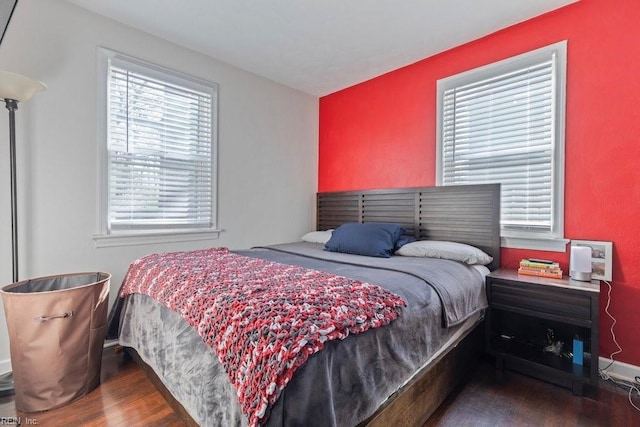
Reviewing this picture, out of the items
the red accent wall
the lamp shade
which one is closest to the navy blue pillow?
the red accent wall

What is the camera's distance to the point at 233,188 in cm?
311

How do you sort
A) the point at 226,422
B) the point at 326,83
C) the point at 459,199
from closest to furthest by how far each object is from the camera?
the point at 226,422
the point at 459,199
the point at 326,83

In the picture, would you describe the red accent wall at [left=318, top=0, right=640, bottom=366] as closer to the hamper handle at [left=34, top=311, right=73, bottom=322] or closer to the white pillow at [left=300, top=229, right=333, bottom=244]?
the white pillow at [left=300, top=229, right=333, bottom=244]

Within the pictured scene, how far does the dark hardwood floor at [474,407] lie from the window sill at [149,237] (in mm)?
926

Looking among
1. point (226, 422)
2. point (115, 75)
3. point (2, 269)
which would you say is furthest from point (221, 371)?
point (115, 75)

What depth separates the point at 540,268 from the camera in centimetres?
212

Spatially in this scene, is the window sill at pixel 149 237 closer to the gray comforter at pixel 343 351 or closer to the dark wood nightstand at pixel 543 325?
the gray comforter at pixel 343 351

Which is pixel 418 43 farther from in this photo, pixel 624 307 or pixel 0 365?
pixel 0 365

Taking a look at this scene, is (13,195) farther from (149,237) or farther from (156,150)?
(156,150)

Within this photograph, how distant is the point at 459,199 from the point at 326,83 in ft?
6.52

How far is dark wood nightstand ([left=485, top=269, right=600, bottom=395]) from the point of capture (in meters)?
1.80

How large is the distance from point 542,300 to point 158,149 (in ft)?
10.0

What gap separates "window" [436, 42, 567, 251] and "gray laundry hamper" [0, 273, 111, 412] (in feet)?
9.43

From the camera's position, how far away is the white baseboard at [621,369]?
1947 mm
